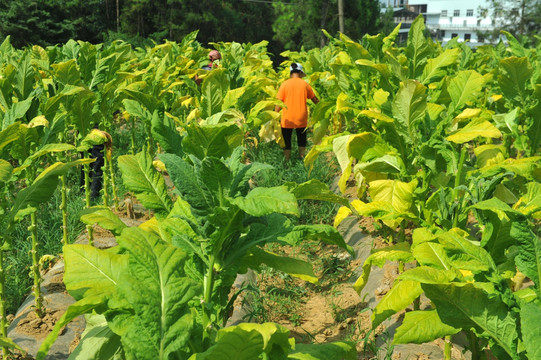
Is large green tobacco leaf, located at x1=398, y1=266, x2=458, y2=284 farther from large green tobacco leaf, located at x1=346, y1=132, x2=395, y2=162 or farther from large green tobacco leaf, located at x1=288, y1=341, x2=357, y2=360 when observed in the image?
large green tobacco leaf, located at x1=346, y1=132, x2=395, y2=162

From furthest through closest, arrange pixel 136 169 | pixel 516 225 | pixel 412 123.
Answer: pixel 412 123, pixel 136 169, pixel 516 225

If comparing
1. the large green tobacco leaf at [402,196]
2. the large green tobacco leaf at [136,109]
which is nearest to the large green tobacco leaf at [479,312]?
the large green tobacco leaf at [402,196]

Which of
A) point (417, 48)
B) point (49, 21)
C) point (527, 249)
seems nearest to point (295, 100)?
point (417, 48)

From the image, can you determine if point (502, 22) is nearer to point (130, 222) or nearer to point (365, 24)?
point (365, 24)

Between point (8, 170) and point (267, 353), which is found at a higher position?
point (8, 170)

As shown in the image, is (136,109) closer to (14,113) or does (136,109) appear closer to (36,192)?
(14,113)

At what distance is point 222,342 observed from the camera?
5.21ft

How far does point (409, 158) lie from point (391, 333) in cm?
119

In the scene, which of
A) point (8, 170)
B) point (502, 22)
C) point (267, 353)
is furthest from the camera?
point (502, 22)

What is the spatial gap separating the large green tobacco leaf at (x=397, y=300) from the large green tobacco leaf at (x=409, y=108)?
1.43m

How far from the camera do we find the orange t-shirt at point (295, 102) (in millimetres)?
7965

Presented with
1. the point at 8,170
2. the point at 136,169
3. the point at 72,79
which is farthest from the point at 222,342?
the point at 72,79

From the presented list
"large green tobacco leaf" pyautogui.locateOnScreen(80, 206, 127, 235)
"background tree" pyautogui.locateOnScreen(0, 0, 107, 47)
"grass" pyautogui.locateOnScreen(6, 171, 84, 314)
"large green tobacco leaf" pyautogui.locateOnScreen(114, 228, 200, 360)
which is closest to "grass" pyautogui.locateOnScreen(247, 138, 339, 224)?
"grass" pyautogui.locateOnScreen(6, 171, 84, 314)

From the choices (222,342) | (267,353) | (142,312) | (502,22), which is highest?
(142,312)
